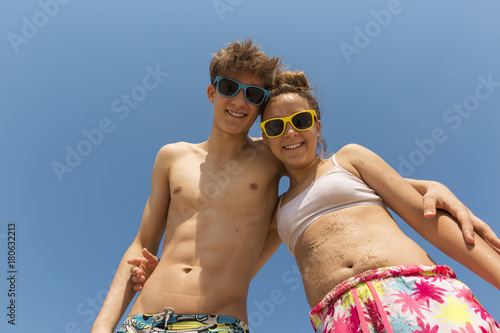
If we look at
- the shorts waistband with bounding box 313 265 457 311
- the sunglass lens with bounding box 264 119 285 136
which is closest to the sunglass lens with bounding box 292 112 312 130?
the sunglass lens with bounding box 264 119 285 136

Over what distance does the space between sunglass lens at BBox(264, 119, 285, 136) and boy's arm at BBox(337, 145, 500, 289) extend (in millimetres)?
668

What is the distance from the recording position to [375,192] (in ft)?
10.8

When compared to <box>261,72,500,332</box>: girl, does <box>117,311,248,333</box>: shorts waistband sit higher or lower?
lower

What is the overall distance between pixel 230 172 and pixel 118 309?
179 cm

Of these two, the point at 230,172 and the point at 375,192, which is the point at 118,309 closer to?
the point at 230,172

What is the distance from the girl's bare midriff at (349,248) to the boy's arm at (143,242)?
5.63 feet

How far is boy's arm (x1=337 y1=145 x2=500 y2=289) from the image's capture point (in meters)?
2.56

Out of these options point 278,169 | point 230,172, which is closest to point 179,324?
point 230,172

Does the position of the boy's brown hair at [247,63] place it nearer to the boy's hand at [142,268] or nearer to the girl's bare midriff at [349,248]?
the girl's bare midriff at [349,248]

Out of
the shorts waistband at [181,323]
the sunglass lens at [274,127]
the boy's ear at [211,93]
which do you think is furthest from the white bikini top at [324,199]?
the boy's ear at [211,93]

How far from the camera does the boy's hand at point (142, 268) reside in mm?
3475

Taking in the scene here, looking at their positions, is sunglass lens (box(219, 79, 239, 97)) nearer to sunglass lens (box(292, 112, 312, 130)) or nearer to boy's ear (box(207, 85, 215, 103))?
boy's ear (box(207, 85, 215, 103))

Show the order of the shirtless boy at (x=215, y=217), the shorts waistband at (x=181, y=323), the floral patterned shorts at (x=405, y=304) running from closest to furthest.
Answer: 1. the floral patterned shorts at (x=405, y=304)
2. the shorts waistband at (x=181, y=323)
3. the shirtless boy at (x=215, y=217)

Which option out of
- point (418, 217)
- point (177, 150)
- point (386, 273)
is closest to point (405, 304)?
point (386, 273)
